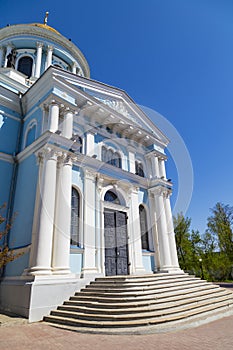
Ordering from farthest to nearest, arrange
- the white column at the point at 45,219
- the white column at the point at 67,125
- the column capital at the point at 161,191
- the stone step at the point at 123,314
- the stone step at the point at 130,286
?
the column capital at the point at 161,191 → the white column at the point at 67,125 → the white column at the point at 45,219 → the stone step at the point at 130,286 → the stone step at the point at 123,314

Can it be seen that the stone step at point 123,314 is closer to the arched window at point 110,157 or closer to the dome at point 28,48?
the arched window at point 110,157

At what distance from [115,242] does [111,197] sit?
7.82ft

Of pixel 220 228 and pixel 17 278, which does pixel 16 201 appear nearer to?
pixel 17 278

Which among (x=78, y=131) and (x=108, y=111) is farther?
(x=108, y=111)

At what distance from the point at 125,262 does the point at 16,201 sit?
579 cm

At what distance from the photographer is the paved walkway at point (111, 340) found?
4660 millimetres

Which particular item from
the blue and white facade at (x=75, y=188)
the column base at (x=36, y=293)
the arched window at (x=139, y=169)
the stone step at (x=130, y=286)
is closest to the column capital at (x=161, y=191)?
the blue and white facade at (x=75, y=188)

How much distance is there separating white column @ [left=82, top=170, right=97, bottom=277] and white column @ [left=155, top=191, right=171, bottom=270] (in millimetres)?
4368

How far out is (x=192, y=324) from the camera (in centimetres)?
620

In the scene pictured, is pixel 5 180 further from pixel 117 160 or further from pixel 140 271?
pixel 140 271

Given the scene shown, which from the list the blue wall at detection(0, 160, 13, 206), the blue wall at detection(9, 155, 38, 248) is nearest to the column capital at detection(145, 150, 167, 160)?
the blue wall at detection(9, 155, 38, 248)

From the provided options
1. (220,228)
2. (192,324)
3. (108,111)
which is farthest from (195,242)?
(192,324)

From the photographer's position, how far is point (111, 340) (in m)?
5.12

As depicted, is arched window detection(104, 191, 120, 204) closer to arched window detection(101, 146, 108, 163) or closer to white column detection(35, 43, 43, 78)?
arched window detection(101, 146, 108, 163)
